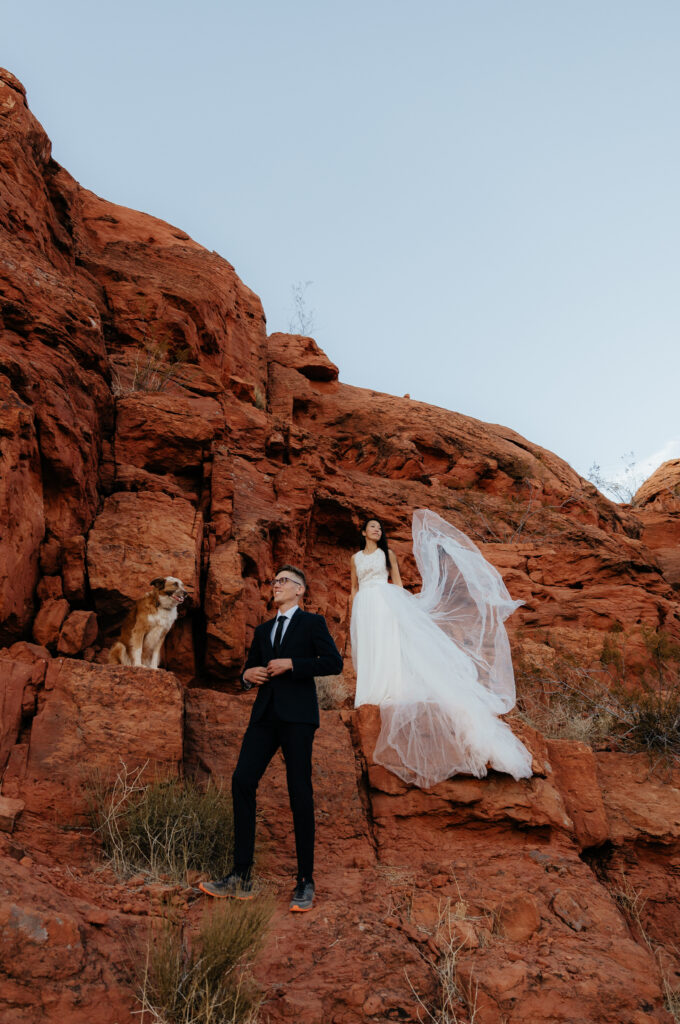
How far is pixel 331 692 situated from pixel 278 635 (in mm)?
3552

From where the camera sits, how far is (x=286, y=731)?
14.2 ft

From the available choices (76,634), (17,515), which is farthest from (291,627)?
(17,515)

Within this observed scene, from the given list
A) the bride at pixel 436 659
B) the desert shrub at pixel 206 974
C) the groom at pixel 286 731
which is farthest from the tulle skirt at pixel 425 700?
the desert shrub at pixel 206 974

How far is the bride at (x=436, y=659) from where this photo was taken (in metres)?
5.63

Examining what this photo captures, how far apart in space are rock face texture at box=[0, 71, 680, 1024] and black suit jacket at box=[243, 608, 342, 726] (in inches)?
43.7

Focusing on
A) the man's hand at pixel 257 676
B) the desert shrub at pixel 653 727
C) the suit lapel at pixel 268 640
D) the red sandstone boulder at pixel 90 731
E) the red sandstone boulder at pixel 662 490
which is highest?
the red sandstone boulder at pixel 662 490

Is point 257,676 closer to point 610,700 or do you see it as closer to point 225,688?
point 225,688

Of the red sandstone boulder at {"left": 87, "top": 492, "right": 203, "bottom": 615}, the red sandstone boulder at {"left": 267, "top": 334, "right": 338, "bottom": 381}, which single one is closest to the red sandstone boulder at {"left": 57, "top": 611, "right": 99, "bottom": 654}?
the red sandstone boulder at {"left": 87, "top": 492, "right": 203, "bottom": 615}

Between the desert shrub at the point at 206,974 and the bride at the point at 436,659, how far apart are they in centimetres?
248

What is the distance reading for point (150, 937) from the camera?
11.1 ft

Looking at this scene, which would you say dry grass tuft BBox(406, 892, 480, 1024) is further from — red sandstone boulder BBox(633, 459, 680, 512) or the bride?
red sandstone boulder BBox(633, 459, 680, 512)

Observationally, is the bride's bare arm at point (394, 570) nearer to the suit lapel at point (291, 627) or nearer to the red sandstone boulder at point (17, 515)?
the suit lapel at point (291, 627)

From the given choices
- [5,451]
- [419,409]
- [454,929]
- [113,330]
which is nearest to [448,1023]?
[454,929]

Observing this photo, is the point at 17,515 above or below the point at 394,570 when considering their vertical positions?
below
